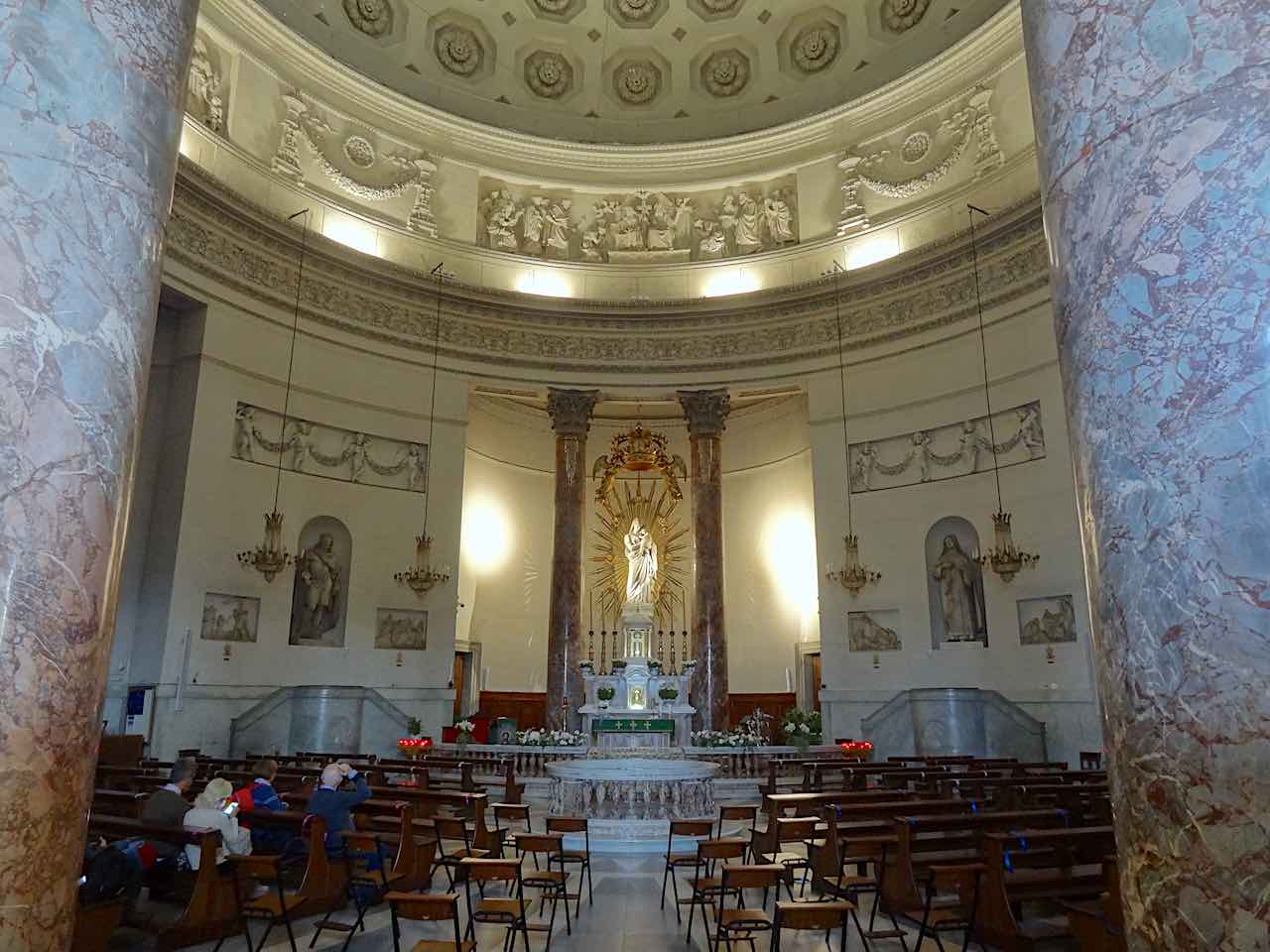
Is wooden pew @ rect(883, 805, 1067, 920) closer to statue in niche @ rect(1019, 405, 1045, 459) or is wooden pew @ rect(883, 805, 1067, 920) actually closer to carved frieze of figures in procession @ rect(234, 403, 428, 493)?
statue in niche @ rect(1019, 405, 1045, 459)

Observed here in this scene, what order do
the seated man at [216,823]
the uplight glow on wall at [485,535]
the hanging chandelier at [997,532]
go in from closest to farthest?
the seated man at [216,823] → the hanging chandelier at [997,532] → the uplight glow on wall at [485,535]

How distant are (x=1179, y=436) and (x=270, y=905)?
224 inches

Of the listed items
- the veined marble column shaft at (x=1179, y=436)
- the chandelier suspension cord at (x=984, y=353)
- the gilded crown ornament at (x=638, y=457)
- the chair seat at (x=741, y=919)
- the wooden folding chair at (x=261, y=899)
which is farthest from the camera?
the gilded crown ornament at (x=638, y=457)

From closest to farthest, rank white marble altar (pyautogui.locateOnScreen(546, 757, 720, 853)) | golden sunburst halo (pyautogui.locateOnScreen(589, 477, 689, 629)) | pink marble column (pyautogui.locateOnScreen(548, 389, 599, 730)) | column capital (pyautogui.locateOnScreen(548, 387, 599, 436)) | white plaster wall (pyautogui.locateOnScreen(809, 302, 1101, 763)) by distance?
white marble altar (pyautogui.locateOnScreen(546, 757, 720, 853)) → white plaster wall (pyautogui.locateOnScreen(809, 302, 1101, 763)) → pink marble column (pyautogui.locateOnScreen(548, 389, 599, 730)) → column capital (pyautogui.locateOnScreen(548, 387, 599, 436)) → golden sunburst halo (pyautogui.locateOnScreen(589, 477, 689, 629))

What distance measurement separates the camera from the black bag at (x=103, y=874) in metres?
5.09

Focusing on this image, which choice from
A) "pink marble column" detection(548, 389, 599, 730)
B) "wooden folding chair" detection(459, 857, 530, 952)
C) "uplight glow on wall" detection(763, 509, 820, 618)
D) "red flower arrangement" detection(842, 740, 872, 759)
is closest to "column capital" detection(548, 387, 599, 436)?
"pink marble column" detection(548, 389, 599, 730)

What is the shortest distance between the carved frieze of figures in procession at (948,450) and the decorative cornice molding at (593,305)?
2.05 metres

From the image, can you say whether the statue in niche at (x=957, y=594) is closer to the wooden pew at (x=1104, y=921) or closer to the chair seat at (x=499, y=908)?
the wooden pew at (x=1104, y=921)

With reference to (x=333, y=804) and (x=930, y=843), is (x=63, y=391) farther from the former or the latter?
(x=930, y=843)

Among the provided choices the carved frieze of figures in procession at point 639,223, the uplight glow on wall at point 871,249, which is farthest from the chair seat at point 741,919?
the carved frieze of figures in procession at point 639,223

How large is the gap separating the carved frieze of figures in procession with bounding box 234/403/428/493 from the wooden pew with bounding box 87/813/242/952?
11.2m

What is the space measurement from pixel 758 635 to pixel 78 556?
2070cm

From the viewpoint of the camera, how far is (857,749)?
48.2 ft

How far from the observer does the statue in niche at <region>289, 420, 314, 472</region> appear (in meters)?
16.8
